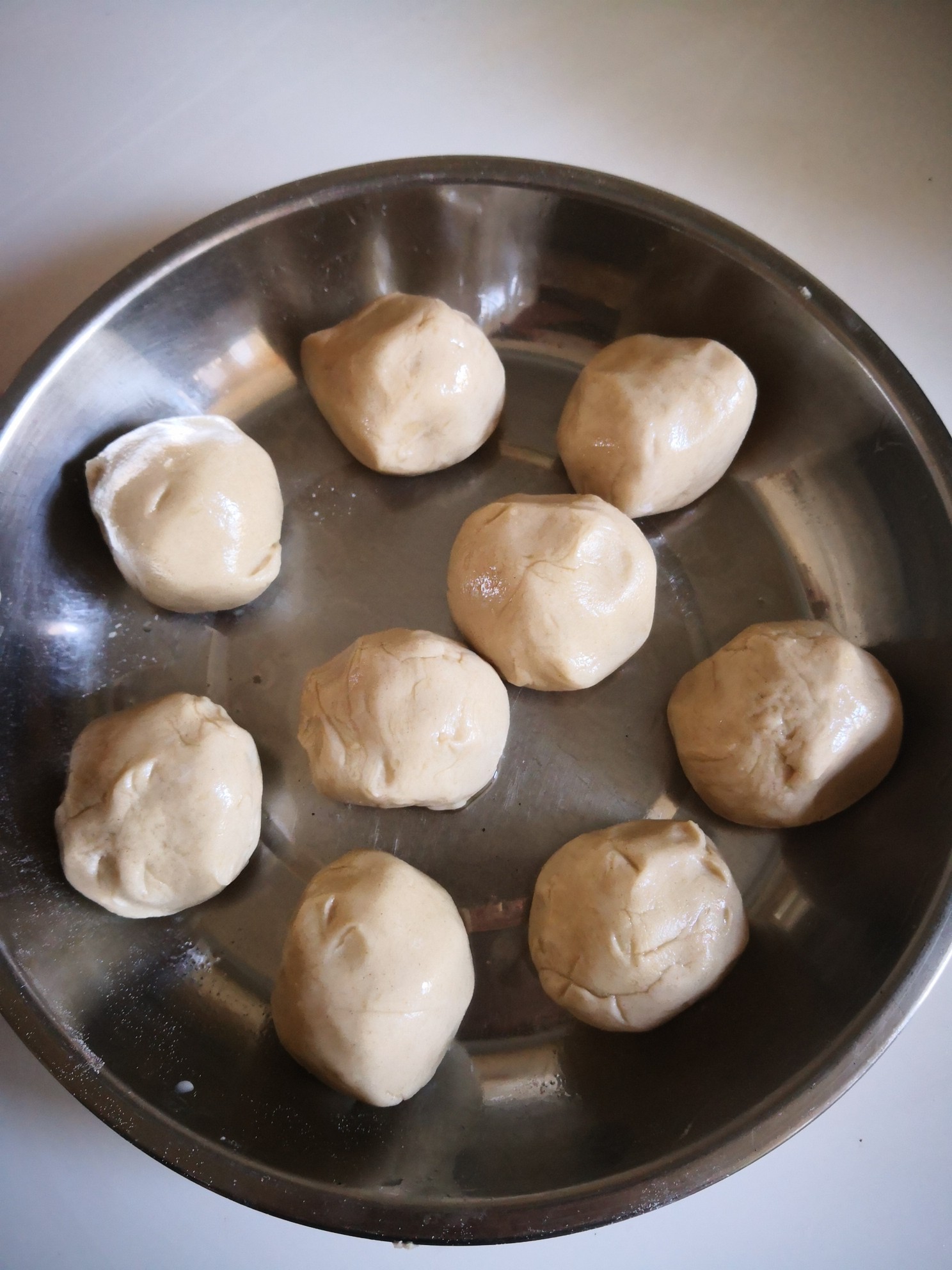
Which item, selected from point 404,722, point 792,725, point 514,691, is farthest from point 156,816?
point 792,725

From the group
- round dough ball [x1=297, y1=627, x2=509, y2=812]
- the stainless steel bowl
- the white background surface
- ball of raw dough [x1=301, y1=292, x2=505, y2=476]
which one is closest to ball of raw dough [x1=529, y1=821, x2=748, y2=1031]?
the stainless steel bowl

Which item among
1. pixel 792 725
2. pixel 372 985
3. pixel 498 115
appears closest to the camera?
pixel 372 985

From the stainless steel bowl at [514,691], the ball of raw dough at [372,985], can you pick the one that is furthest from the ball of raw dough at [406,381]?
the ball of raw dough at [372,985]

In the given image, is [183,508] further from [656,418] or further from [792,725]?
[792,725]

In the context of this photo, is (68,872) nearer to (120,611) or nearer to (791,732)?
(120,611)

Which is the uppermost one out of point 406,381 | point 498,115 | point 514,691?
point 498,115

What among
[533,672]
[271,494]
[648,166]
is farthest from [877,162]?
[271,494]

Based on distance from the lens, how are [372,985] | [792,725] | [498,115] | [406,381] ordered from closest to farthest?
[372,985], [792,725], [406,381], [498,115]
